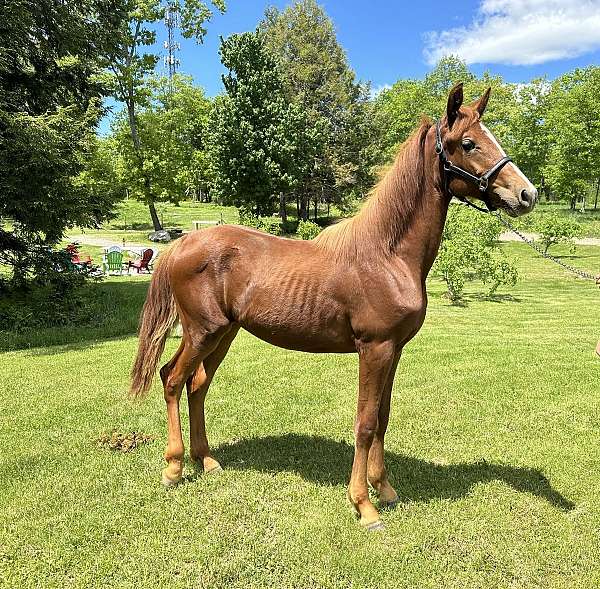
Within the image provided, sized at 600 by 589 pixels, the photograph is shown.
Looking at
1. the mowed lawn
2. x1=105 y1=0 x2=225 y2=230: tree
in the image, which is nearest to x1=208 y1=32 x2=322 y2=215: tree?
x1=105 y1=0 x2=225 y2=230: tree

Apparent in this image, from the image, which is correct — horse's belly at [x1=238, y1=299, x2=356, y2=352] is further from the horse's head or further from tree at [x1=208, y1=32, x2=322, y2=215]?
tree at [x1=208, y1=32, x2=322, y2=215]

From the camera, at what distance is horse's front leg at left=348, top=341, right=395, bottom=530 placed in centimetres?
334

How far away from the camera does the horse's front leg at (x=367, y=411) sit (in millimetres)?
3340

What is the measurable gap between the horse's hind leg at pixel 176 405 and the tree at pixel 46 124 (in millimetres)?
6784

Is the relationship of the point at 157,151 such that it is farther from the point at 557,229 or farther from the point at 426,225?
the point at 426,225

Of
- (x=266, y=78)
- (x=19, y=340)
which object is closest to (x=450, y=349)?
(x=19, y=340)

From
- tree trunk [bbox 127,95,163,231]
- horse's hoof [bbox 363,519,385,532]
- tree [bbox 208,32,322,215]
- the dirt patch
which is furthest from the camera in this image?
tree trunk [bbox 127,95,163,231]

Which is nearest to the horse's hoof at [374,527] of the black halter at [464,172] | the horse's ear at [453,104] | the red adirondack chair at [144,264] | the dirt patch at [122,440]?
the black halter at [464,172]

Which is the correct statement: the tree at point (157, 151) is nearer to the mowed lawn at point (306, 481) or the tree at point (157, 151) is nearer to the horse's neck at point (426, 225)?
the mowed lawn at point (306, 481)

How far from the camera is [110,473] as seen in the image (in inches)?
161

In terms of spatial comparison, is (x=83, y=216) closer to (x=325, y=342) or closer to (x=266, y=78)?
(x=325, y=342)

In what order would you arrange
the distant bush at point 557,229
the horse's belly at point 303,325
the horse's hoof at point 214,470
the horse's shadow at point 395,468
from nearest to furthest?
the horse's belly at point 303,325
the horse's shadow at point 395,468
the horse's hoof at point 214,470
the distant bush at point 557,229

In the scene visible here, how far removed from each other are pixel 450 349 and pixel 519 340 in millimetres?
1815

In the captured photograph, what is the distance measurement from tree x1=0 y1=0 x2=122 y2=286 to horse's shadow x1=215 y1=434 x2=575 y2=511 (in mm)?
7284
